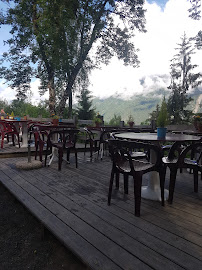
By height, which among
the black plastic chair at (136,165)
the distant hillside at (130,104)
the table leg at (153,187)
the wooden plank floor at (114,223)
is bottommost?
the wooden plank floor at (114,223)

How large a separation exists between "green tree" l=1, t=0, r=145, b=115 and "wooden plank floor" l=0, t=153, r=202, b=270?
10480mm

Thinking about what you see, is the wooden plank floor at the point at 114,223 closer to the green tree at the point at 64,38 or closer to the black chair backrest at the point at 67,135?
the black chair backrest at the point at 67,135

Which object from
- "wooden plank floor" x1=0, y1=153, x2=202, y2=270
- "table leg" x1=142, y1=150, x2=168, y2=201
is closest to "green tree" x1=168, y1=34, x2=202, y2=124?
"table leg" x1=142, y1=150, x2=168, y2=201

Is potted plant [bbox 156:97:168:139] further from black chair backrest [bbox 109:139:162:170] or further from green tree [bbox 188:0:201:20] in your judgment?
green tree [bbox 188:0:201:20]

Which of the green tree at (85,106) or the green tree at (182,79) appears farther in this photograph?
the green tree at (182,79)

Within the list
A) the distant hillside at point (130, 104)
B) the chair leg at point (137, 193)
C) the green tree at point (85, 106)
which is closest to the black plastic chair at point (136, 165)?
the chair leg at point (137, 193)

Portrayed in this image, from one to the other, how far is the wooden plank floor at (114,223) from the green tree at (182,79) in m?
15.1

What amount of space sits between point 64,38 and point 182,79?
13.6 meters

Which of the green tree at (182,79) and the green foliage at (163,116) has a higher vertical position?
the green tree at (182,79)

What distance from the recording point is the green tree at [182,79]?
17.3 metres

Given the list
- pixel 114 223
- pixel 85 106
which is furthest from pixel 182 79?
pixel 114 223

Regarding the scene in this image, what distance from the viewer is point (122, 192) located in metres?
2.65

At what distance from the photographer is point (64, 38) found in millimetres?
11859

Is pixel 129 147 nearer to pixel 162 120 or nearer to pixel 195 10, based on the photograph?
pixel 162 120
